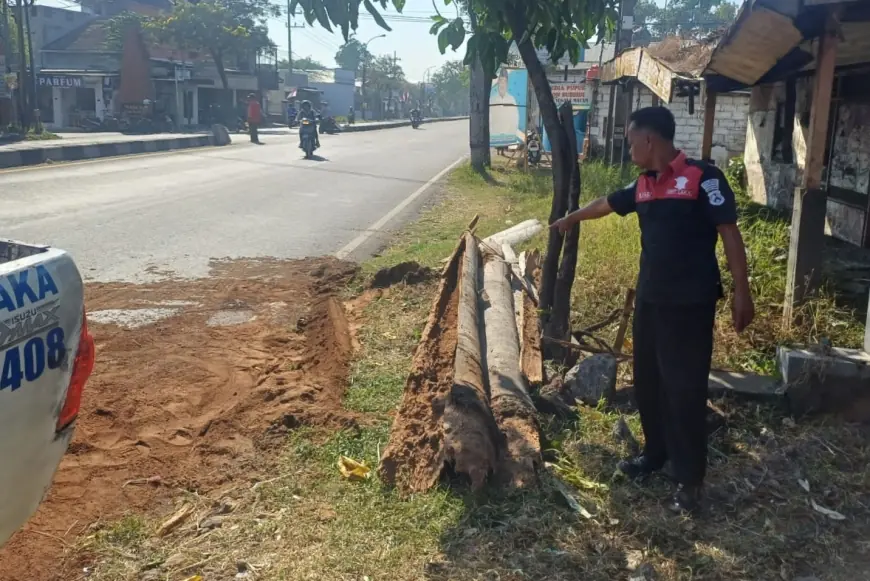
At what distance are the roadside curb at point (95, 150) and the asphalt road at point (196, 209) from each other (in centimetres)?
124

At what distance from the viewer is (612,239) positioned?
8.45m

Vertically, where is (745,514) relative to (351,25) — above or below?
below

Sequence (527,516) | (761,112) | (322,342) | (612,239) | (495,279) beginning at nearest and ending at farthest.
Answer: (527,516) → (322,342) → (495,279) → (612,239) → (761,112)

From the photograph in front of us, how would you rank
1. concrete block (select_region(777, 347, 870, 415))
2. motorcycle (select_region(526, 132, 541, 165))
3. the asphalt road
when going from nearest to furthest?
concrete block (select_region(777, 347, 870, 415))
the asphalt road
motorcycle (select_region(526, 132, 541, 165))

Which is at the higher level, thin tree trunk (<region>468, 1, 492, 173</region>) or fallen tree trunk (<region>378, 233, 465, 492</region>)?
thin tree trunk (<region>468, 1, 492, 173</region>)

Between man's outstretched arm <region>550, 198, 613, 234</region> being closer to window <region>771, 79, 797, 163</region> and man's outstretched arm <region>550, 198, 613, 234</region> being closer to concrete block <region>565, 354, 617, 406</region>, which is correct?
concrete block <region>565, 354, 617, 406</region>

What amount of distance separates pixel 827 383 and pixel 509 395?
1.84 meters

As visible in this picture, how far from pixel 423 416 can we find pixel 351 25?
6.81 ft

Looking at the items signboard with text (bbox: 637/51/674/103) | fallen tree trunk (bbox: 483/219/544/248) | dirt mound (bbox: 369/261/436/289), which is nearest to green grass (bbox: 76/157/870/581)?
dirt mound (bbox: 369/261/436/289)

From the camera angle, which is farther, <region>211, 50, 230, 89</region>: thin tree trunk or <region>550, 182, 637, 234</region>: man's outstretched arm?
<region>211, 50, 230, 89</region>: thin tree trunk

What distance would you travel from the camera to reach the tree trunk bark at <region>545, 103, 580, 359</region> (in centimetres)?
517

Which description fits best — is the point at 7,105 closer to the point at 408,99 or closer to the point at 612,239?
the point at 612,239

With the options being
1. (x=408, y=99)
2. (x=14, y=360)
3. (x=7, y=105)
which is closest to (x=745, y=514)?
(x=14, y=360)

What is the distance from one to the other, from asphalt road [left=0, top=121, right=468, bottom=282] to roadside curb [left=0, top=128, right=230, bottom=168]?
1240mm
